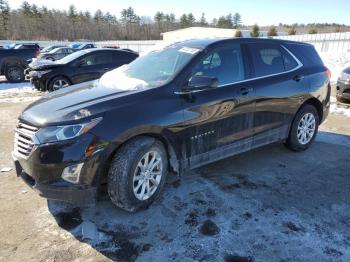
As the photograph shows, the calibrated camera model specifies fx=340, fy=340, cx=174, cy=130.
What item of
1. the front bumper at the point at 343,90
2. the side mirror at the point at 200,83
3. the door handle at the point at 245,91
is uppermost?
the side mirror at the point at 200,83

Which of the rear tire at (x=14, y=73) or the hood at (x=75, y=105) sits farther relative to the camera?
the rear tire at (x=14, y=73)

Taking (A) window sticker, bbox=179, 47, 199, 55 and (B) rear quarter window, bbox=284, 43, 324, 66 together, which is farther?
(B) rear quarter window, bbox=284, 43, 324, 66

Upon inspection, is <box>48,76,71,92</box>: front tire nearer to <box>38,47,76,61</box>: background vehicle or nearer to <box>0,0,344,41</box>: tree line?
<box>38,47,76,61</box>: background vehicle

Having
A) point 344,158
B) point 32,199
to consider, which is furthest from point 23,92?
point 344,158

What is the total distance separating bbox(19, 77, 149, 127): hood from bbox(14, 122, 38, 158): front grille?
0.07 metres

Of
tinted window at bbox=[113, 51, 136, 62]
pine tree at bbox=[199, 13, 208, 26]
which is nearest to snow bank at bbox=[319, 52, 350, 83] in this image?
tinted window at bbox=[113, 51, 136, 62]

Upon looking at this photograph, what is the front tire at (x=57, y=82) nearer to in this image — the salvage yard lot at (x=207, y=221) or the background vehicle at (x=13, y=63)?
the background vehicle at (x=13, y=63)

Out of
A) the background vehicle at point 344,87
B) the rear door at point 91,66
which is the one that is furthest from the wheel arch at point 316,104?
the rear door at point 91,66

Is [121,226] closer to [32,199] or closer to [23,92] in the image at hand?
[32,199]

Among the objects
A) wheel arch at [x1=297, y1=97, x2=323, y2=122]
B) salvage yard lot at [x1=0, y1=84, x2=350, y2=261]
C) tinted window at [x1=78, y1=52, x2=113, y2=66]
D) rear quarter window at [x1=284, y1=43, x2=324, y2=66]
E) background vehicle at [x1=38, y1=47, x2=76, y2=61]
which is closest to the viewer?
salvage yard lot at [x1=0, y1=84, x2=350, y2=261]

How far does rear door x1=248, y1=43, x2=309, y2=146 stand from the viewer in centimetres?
451

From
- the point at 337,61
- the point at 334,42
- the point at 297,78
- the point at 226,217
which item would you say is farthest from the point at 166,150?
the point at 334,42

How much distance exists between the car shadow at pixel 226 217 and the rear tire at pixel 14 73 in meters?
12.9

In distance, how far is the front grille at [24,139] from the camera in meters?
3.14
